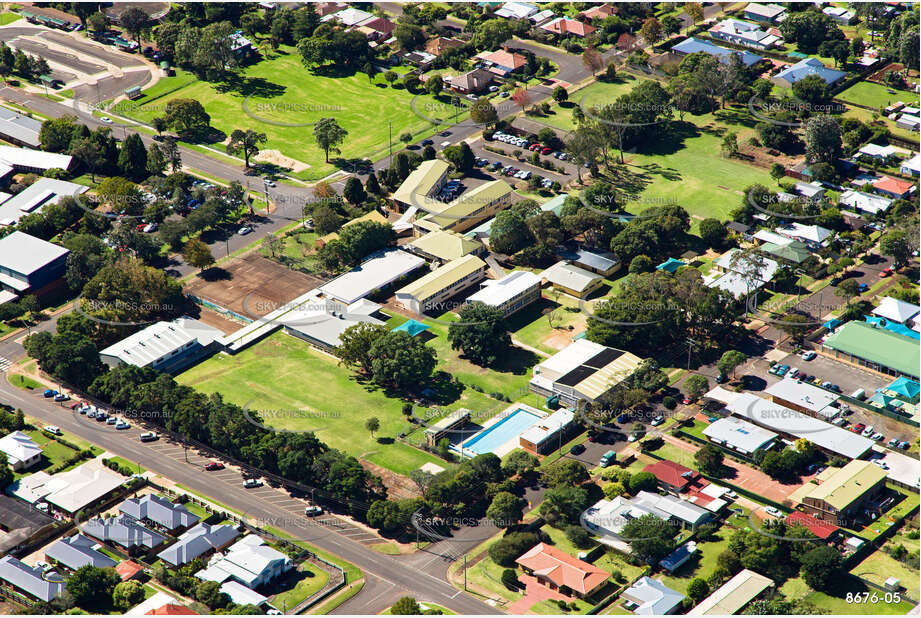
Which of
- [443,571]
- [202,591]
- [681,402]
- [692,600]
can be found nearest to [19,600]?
[202,591]

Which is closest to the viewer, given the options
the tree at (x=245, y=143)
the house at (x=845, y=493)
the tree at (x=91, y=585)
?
the tree at (x=91, y=585)

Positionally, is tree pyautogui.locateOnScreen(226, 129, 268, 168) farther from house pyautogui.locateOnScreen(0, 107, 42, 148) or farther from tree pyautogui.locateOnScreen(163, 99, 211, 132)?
house pyautogui.locateOnScreen(0, 107, 42, 148)

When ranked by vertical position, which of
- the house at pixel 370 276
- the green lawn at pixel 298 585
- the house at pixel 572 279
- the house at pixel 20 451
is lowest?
the green lawn at pixel 298 585

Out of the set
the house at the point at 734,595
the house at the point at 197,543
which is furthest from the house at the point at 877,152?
the house at the point at 197,543

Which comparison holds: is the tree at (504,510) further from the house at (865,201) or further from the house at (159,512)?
the house at (865,201)

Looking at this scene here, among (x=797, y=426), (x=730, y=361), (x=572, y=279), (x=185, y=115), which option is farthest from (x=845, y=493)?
(x=185, y=115)

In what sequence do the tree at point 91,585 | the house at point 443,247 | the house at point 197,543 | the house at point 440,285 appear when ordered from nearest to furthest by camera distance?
the tree at point 91,585 < the house at point 197,543 < the house at point 440,285 < the house at point 443,247

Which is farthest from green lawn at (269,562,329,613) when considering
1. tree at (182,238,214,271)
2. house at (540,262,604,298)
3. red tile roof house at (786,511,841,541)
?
tree at (182,238,214,271)
